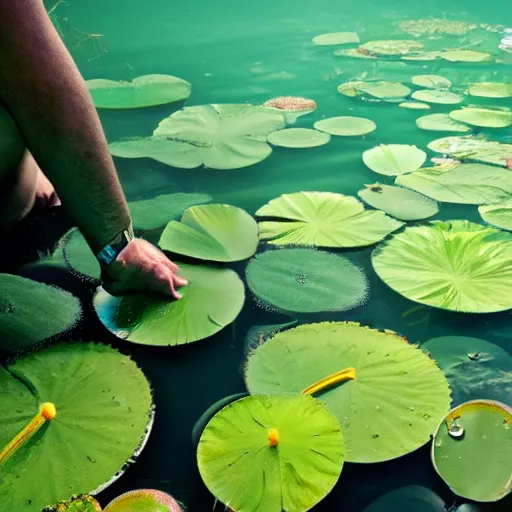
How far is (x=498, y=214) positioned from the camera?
1.39m

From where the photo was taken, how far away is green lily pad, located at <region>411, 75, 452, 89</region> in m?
2.62

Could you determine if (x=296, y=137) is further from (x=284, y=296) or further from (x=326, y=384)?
(x=326, y=384)

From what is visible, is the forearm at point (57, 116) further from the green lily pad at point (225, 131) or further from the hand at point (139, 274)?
the green lily pad at point (225, 131)

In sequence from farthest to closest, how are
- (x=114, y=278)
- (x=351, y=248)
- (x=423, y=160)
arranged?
(x=423, y=160)
(x=351, y=248)
(x=114, y=278)

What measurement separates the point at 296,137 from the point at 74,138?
1149 mm

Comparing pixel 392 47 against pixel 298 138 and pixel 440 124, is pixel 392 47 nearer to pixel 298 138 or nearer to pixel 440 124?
pixel 440 124

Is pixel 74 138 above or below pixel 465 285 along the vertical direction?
above

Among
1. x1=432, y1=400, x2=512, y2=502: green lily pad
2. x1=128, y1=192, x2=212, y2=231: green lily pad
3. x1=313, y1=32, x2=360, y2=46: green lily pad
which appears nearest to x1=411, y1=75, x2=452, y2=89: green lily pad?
x1=313, y1=32, x2=360, y2=46: green lily pad

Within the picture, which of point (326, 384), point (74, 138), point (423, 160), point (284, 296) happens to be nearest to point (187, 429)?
point (326, 384)

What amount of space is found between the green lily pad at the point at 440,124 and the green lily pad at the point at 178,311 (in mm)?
1363

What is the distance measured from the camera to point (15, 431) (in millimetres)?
742

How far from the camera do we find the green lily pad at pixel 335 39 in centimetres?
368

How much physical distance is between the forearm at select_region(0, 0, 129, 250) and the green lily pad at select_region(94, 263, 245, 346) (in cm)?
15

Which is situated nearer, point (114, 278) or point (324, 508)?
point (324, 508)
